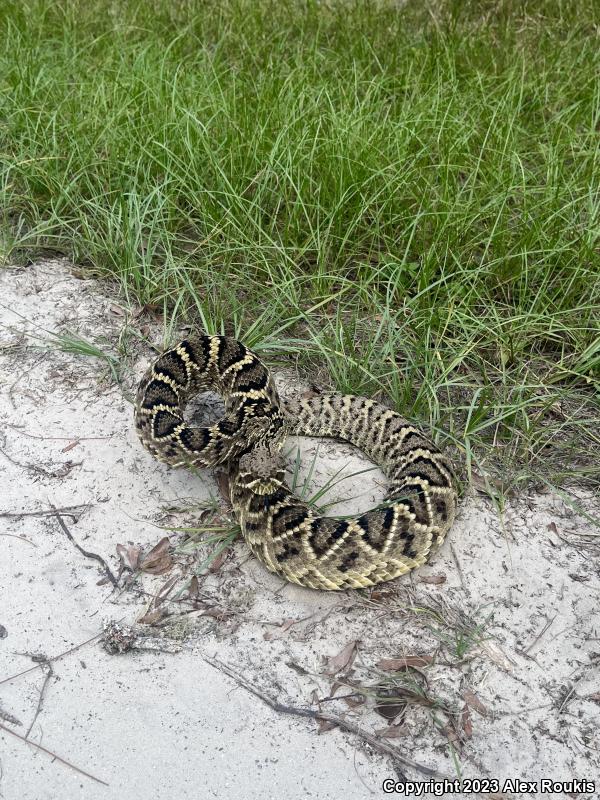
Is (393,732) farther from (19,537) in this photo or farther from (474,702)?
(19,537)

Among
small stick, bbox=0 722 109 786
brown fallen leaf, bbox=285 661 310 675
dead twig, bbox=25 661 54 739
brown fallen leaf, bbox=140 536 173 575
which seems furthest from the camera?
brown fallen leaf, bbox=140 536 173 575

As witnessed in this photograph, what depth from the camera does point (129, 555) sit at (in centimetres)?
352

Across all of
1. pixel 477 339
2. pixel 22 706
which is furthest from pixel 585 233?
pixel 22 706

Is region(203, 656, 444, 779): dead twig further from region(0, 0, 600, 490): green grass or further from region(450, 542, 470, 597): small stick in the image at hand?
region(0, 0, 600, 490): green grass

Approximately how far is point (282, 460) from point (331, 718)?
1.30 metres

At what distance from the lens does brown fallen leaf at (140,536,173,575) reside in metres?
3.46

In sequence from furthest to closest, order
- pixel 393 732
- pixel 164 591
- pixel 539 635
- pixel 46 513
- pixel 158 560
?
pixel 46 513 → pixel 158 560 → pixel 164 591 → pixel 539 635 → pixel 393 732

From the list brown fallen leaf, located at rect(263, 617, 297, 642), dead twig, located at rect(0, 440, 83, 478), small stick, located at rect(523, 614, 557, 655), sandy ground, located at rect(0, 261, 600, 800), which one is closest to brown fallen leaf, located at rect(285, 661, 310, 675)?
sandy ground, located at rect(0, 261, 600, 800)

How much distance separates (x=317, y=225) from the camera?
4.70 m

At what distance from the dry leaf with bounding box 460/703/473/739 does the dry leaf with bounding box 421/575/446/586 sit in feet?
1.92

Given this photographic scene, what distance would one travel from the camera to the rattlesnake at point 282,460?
3.34 meters

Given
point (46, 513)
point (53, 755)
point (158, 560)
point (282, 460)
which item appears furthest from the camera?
point (282, 460)

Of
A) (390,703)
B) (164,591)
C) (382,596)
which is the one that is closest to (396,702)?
(390,703)

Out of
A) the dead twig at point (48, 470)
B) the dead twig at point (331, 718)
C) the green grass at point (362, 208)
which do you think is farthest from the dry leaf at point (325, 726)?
the dead twig at point (48, 470)
